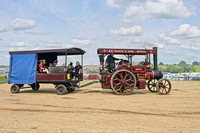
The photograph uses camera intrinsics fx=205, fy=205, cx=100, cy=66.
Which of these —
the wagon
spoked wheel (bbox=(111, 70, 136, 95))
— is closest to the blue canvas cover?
the wagon

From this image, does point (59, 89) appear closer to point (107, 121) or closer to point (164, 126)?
point (107, 121)

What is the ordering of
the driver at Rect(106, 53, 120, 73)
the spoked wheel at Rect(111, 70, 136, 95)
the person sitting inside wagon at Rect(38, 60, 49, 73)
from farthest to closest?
the person sitting inside wagon at Rect(38, 60, 49, 73)
the driver at Rect(106, 53, 120, 73)
the spoked wheel at Rect(111, 70, 136, 95)

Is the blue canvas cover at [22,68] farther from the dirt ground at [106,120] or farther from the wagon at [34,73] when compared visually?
the dirt ground at [106,120]

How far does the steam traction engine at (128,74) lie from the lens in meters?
10.1

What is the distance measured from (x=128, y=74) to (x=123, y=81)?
1.50 feet

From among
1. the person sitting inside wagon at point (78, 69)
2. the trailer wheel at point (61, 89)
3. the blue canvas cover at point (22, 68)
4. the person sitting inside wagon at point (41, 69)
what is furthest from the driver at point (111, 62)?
the blue canvas cover at point (22, 68)

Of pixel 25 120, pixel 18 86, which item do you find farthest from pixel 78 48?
pixel 25 120

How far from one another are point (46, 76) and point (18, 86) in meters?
1.91

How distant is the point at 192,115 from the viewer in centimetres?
575

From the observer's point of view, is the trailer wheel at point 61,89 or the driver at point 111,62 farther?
the trailer wheel at point 61,89

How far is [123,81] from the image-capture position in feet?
33.0

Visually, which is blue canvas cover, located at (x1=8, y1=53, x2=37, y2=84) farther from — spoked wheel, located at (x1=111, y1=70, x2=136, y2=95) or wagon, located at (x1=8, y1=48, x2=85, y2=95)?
spoked wheel, located at (x1=111, y1=70, x2=136, y2=95)

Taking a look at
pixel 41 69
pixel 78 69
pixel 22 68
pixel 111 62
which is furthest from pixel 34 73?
pixel 111 62

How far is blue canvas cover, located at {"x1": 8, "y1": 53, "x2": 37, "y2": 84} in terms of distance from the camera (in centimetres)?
1111
